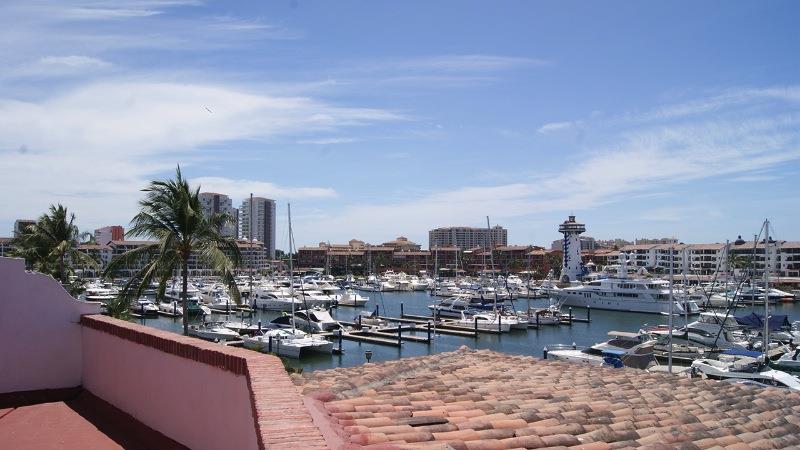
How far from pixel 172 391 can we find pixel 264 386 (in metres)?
2.72

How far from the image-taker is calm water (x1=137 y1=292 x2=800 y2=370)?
4056 centimetres

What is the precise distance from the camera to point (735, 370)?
3259 centimetres

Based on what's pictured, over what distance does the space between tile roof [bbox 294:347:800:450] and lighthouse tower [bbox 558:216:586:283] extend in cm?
9874

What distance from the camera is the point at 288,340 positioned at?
133 feet

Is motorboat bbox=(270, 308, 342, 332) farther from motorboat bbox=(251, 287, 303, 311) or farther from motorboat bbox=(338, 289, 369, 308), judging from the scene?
motorboat bbox=(338, 289, 369, 308)

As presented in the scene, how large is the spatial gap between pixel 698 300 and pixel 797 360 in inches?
1780

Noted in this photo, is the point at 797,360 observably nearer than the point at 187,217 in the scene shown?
No

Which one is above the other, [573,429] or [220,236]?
[220,236]

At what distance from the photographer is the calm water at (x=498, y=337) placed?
133 feet

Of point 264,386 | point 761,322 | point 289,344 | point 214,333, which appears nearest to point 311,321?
point 214,333

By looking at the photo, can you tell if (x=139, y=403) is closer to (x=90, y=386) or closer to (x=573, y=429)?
(x=90, y=386)

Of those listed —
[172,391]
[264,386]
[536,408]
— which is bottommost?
[536,408]

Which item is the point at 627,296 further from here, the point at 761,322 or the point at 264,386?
the point at 264,386

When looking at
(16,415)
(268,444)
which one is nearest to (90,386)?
(16,415)
